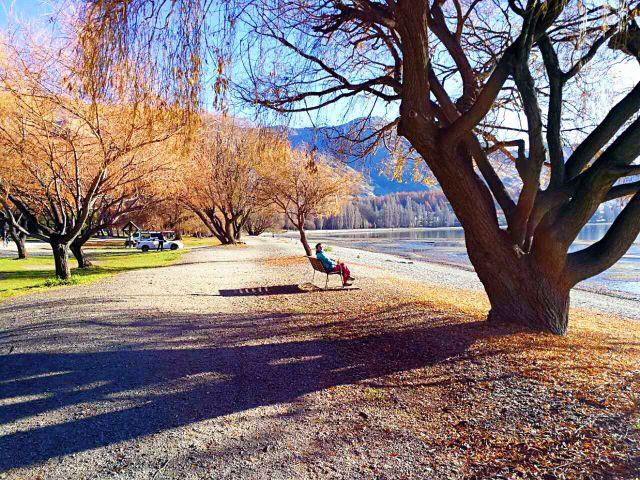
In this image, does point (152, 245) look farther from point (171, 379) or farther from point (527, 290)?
point (527, 290)

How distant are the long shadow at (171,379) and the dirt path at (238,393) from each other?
0.02m

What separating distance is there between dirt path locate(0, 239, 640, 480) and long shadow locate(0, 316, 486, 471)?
0.05 feet

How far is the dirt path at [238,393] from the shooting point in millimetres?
2744

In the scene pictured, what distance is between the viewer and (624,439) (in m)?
2.82

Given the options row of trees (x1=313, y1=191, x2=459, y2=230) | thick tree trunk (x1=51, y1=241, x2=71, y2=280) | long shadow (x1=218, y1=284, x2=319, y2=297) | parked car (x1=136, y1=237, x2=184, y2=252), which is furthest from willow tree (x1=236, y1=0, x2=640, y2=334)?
row of trees (x1=313, y1=191, x2=459, y2=230)

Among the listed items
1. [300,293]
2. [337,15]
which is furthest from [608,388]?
[300,293]

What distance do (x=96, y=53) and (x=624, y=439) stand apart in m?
5.84

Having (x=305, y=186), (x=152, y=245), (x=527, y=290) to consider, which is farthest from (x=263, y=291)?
(x=152, y=245)

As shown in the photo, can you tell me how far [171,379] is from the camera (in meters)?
4.19

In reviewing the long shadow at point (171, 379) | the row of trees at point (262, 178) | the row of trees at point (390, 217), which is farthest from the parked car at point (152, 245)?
the row of trees at point (390, 217)

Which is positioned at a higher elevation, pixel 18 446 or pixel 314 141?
pixel 314 141

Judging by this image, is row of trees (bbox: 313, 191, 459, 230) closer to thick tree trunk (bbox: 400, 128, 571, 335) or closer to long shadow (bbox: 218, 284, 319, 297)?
long shadow (bbox: 218, 284, 319, 297)

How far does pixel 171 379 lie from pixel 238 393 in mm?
813

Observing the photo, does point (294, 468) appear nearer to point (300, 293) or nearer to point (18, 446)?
point (18, 446)
